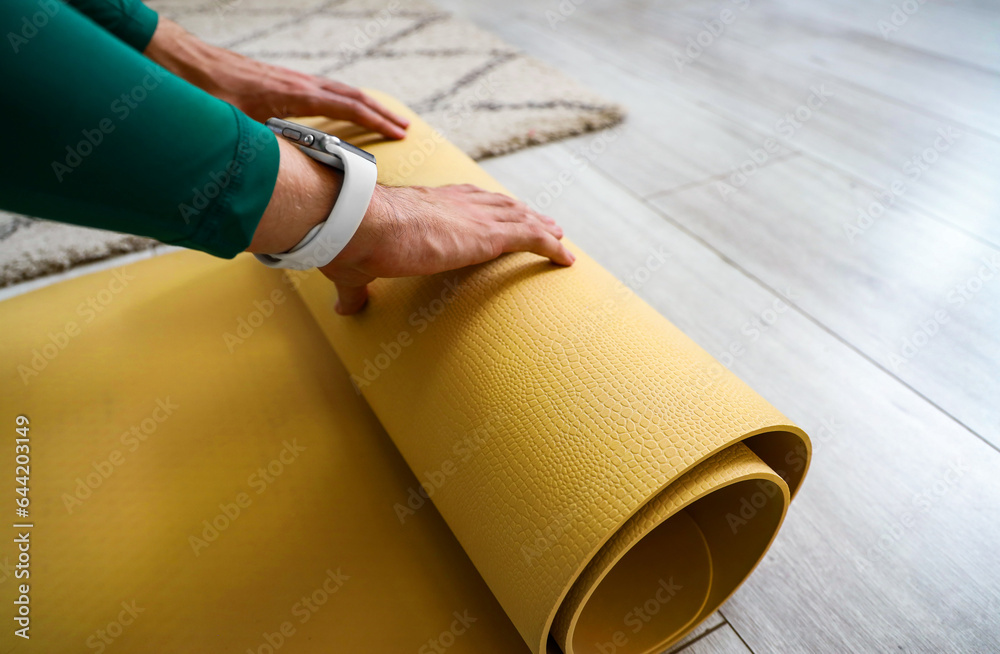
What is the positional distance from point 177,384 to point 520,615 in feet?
2.27

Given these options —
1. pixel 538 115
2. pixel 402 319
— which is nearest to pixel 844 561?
pixel 402 319

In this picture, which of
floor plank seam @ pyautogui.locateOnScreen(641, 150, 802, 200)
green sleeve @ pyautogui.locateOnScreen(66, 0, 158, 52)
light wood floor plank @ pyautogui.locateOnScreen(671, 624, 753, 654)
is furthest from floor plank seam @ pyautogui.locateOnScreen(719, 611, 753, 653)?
green sleeve @ pyautogui.locateOnScreen(66, 0, 158, 52)

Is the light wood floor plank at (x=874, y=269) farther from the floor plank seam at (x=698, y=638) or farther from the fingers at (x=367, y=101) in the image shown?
the fingers at (x=367, y=101)

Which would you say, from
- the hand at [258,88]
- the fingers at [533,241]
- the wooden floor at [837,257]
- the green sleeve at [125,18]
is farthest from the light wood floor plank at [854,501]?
the green sleeve at [125,18]

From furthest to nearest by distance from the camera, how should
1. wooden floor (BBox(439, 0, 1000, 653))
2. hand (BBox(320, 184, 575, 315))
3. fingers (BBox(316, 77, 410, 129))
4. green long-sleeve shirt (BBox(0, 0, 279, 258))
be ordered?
fingers (BBox(316, 77, 410, 129)) < wooden floor (BBox(439, 0, 1000, 653)) < hand (BBox(320, 184, 575, 315)) < green long-sleeve shirt (BBox(0, 0, 279, 258))

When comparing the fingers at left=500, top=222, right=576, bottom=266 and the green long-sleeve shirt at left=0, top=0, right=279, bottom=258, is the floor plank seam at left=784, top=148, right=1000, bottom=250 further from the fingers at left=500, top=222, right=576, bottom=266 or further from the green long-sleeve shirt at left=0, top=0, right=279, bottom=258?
the green long-sleeve shirt at left=0, top=0, right=279, bottom=258

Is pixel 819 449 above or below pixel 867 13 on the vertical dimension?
below

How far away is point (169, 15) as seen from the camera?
245cm

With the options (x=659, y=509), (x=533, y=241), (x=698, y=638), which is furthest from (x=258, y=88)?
(x=698, y=638)

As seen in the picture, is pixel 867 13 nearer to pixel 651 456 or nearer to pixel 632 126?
pixel 632 126

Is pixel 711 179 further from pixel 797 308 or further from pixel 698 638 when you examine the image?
pixel 698 638

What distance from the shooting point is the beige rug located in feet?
4.18

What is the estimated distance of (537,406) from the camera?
0.62 metres

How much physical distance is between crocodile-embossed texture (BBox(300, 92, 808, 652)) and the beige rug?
88 cm
